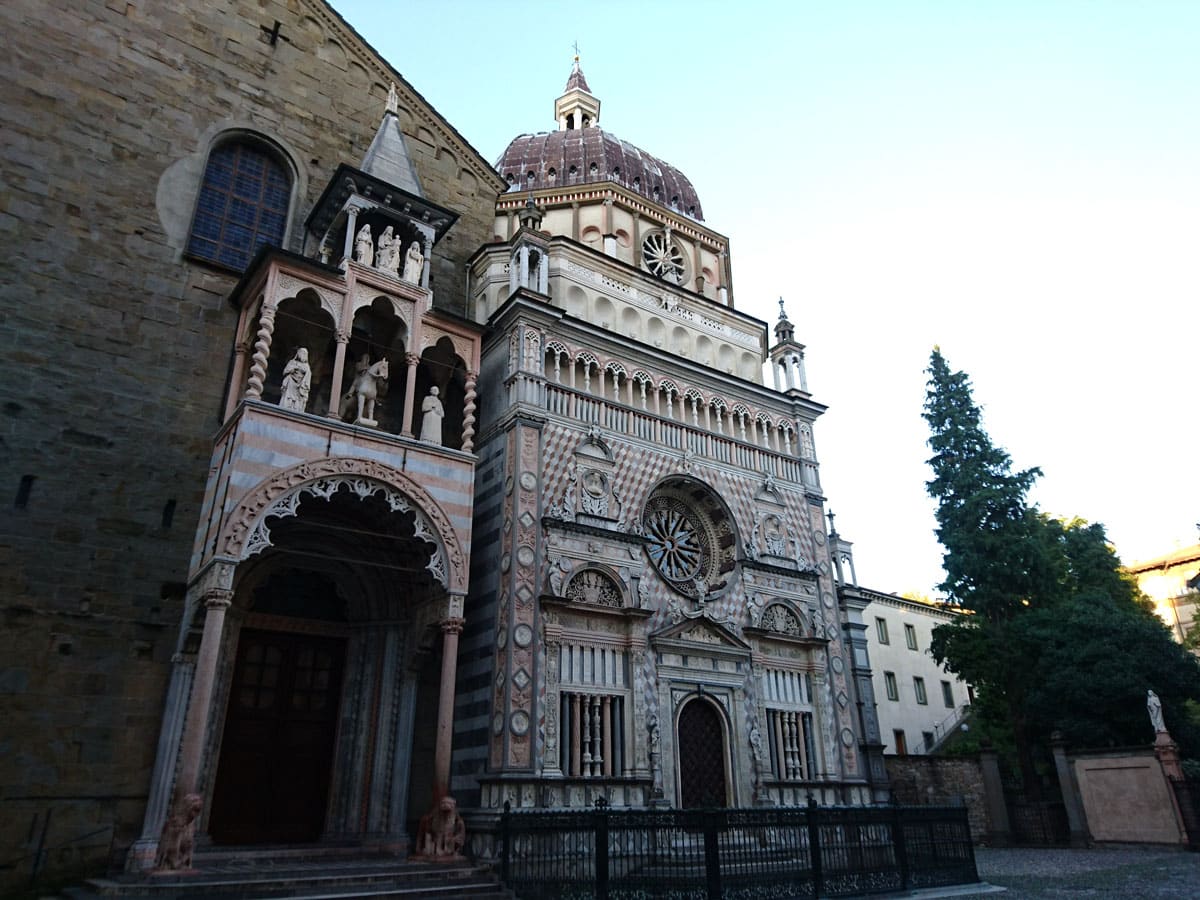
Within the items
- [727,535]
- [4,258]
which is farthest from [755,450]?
[4,258]

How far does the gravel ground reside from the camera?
12055 mm

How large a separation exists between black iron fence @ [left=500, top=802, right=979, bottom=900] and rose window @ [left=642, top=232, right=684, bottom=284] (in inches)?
629

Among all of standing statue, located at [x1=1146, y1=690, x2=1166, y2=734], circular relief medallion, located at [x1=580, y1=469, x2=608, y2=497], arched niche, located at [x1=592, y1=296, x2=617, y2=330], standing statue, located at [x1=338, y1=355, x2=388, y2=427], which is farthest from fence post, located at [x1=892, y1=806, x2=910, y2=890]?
arched niche, located at [x1=592, y1=296, x2=617, y2=330]

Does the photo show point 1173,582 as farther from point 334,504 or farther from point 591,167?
point 334,504

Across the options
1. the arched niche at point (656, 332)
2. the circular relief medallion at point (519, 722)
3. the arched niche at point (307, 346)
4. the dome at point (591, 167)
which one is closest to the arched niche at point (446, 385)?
the arched niche at point (307, 346)

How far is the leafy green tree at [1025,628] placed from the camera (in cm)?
2148

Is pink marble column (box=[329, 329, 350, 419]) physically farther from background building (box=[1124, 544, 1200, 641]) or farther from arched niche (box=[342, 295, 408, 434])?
background building (box=[1124, 544, 1200, 641])

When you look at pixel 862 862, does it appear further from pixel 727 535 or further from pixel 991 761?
pixel 991 761

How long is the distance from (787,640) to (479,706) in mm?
7926

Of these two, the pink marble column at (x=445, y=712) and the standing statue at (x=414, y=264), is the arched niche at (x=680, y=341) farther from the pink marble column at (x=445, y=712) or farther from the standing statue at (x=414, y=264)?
the pink marble column at (x=445, y=712)

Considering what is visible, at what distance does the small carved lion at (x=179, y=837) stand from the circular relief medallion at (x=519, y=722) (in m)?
5.10

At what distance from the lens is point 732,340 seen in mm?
22734

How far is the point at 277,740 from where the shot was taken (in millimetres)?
14375

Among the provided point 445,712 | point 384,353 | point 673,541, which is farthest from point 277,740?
point 673,541
